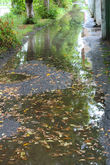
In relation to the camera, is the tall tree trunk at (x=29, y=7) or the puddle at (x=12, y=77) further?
the tall tree trunk at (x=29, y=7)

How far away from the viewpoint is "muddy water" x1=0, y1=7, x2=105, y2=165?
465 cm

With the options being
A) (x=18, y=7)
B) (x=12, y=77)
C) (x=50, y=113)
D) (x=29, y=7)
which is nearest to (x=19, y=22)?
(x=29, y=7)

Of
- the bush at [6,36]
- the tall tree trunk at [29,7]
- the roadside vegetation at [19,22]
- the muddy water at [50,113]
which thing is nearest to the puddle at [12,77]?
the muddy water at [50,113]

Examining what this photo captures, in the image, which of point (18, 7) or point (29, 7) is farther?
point (18, 7)

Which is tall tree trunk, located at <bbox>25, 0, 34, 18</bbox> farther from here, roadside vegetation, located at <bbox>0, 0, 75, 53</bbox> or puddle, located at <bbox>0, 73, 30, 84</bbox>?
puddle, located at <bbox>0, 73, 30, 84</bbox>

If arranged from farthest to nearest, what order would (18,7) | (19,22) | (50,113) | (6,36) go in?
(18,7) → (19,22) → (6,36) → (50,113)

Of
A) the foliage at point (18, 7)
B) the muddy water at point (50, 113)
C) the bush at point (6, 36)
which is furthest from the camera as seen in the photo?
the foliage at point (18, 7)

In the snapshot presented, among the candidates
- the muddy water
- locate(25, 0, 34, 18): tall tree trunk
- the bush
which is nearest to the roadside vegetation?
the bush

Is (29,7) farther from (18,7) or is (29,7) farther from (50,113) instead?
(50,113)

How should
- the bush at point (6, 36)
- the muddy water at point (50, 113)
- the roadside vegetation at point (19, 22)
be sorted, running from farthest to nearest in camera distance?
the roadside vegetation at point (19, 22) < the bush at point (6, 36) < the muddy water at point (50, 113)

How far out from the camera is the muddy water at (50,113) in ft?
15.3

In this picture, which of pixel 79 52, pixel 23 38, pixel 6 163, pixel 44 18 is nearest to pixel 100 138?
pixel 6 163

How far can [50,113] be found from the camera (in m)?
6.25

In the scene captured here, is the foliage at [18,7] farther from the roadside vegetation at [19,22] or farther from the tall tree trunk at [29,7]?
the tall tree trunk at [29,7]
